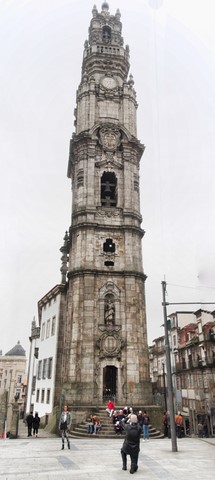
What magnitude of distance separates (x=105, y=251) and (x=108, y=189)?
614cm

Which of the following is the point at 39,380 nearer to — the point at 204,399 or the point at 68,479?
the point at 204,399

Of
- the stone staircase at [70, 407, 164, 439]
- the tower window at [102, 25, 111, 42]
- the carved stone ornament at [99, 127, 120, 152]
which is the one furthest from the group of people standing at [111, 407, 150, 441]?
the tower window at [102, 25, 111, 42]

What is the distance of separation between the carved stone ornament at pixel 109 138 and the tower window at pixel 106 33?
15078 millimetres

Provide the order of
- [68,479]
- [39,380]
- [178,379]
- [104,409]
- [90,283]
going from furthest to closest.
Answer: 1. [178,379]
2. [39,380]
3. [90,283]
4. [104,409]
5. [68,479]

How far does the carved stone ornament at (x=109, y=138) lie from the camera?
35.2 meters

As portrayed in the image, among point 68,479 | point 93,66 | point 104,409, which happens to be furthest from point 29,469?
point 93,66

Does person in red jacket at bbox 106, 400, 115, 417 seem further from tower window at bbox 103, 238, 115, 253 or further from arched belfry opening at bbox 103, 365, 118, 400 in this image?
tower window at bbox 103, 238, 115, 253

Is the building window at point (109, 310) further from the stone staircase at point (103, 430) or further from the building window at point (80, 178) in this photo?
the building window at point (80, 178)

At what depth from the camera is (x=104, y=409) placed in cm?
2525

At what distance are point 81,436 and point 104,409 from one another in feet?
9.85

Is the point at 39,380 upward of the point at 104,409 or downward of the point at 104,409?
upward

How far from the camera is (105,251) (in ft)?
104

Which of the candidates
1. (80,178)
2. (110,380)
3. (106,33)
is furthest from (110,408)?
(106,33)

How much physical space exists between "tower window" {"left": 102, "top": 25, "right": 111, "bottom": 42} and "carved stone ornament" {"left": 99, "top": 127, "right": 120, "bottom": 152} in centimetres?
1508
